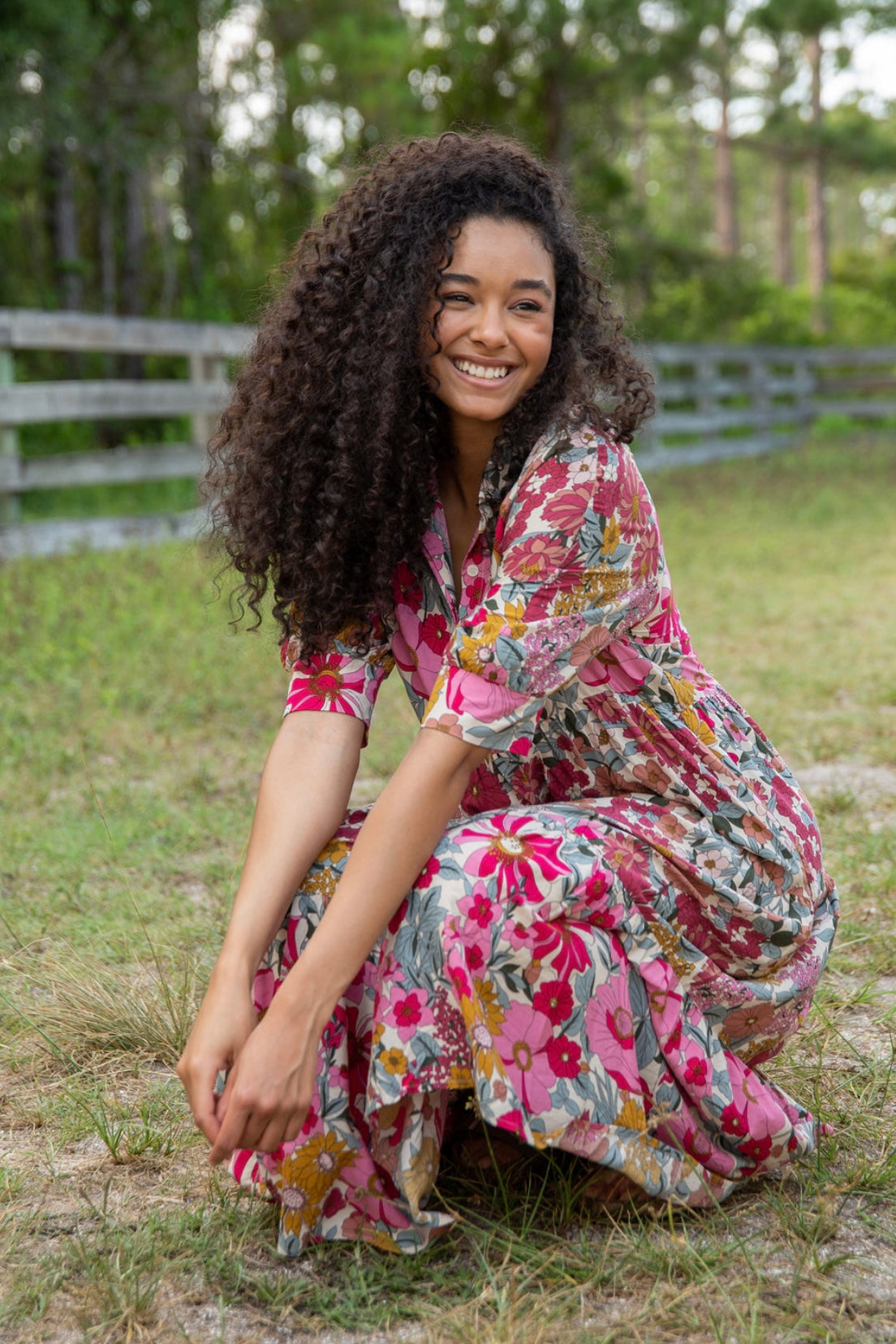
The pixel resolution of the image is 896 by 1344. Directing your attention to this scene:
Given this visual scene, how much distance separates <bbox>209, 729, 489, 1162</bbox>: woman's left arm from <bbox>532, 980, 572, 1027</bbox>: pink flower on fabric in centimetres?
18

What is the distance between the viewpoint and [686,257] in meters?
15.6

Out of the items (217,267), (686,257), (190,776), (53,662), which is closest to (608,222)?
(686,257)

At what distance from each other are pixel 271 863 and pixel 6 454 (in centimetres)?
530

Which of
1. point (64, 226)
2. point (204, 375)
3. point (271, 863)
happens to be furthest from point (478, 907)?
point (64, 226)

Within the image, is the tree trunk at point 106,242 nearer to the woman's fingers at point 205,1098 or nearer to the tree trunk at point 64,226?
the tree trunk at point 64,226

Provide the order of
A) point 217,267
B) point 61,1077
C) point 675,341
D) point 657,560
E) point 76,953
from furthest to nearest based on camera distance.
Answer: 1. point 675,341
2. point 217,267
3. point 76,953
4. point 61,1077
5. point 657,560

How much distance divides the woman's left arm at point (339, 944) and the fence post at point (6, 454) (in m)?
5.32

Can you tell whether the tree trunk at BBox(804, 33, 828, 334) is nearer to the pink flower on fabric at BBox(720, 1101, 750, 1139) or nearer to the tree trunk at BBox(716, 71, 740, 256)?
the tree trunk at BBox(716, 71, 740, 256)

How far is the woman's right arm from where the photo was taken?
5.01 feet

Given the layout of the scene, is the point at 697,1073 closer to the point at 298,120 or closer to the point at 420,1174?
the point at 420,1174

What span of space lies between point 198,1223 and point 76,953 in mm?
851

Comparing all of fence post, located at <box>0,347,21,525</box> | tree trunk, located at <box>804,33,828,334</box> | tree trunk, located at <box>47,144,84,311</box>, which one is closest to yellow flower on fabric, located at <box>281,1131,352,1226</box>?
fence post, located at <box>0,347,21,525</box>

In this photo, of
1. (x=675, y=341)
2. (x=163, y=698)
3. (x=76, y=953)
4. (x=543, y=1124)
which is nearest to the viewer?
(x=543, y=1124)

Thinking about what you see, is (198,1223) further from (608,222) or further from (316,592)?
(608,222)
